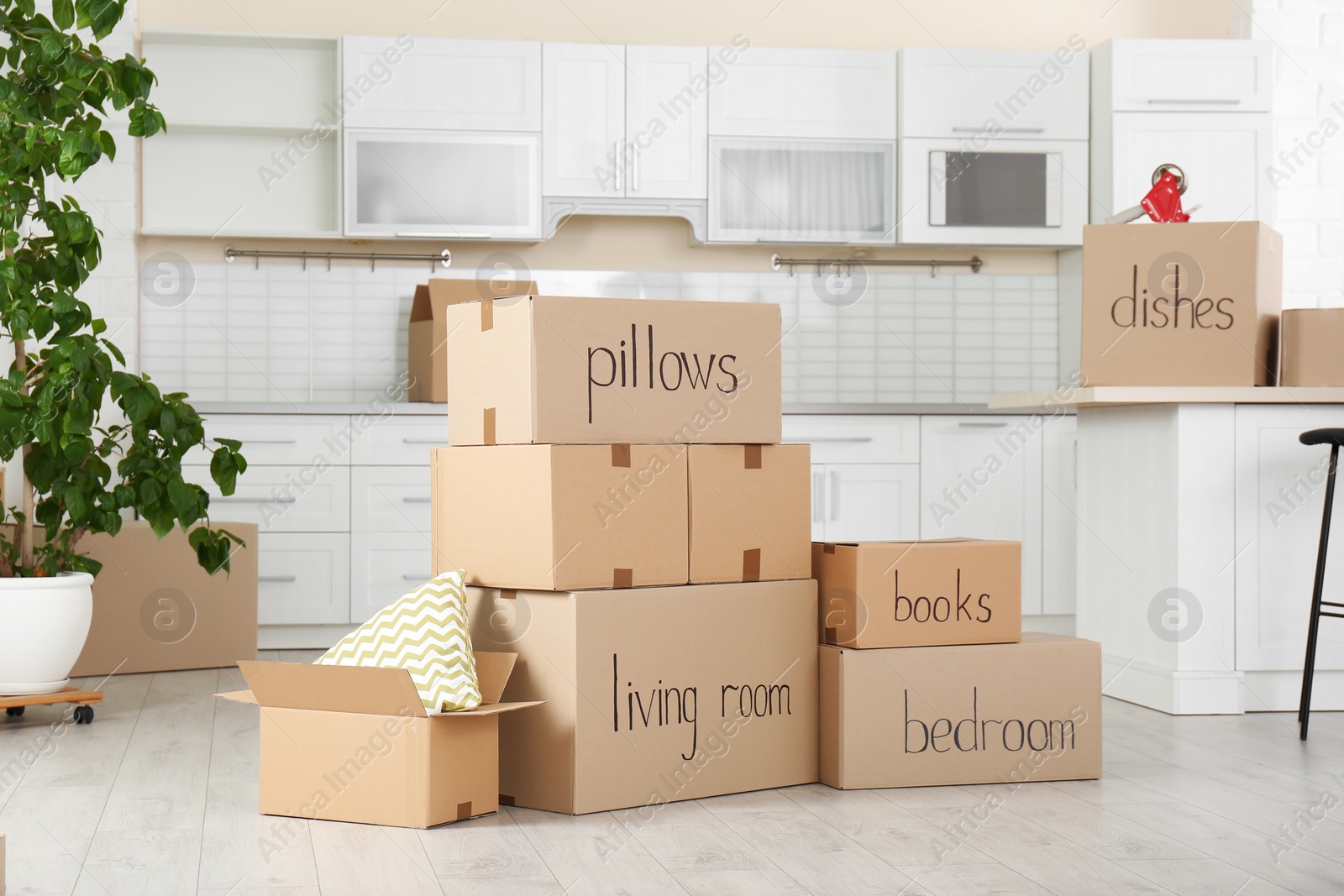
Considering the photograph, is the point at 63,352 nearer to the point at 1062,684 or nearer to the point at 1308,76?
the point at 1062,684

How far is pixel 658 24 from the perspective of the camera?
15.6 ft

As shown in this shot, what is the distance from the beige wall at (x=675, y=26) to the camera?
4570 mm

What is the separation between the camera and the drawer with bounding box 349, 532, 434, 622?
13.7 ft

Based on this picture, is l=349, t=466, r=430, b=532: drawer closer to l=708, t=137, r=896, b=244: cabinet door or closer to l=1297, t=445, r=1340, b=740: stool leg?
l=708, t=137, r=896, b=244: cabinet door

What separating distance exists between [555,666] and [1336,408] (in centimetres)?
203

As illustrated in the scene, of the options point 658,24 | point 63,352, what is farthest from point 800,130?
point 63,352

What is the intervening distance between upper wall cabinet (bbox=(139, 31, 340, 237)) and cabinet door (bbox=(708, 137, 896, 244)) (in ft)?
4.33

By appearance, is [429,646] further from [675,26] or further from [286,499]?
[675,26]

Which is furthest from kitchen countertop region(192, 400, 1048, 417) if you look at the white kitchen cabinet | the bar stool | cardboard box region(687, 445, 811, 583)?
cardboard box region(687, 445, 811, 583)

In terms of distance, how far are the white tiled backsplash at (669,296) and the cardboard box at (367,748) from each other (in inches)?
102

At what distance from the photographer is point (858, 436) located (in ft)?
14.4

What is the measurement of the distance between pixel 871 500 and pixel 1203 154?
1622 millimetres

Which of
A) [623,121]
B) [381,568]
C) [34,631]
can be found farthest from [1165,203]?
[34,631]

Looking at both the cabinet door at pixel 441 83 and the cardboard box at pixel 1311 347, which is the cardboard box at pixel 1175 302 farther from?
the cabinet door at pixel 441 83
